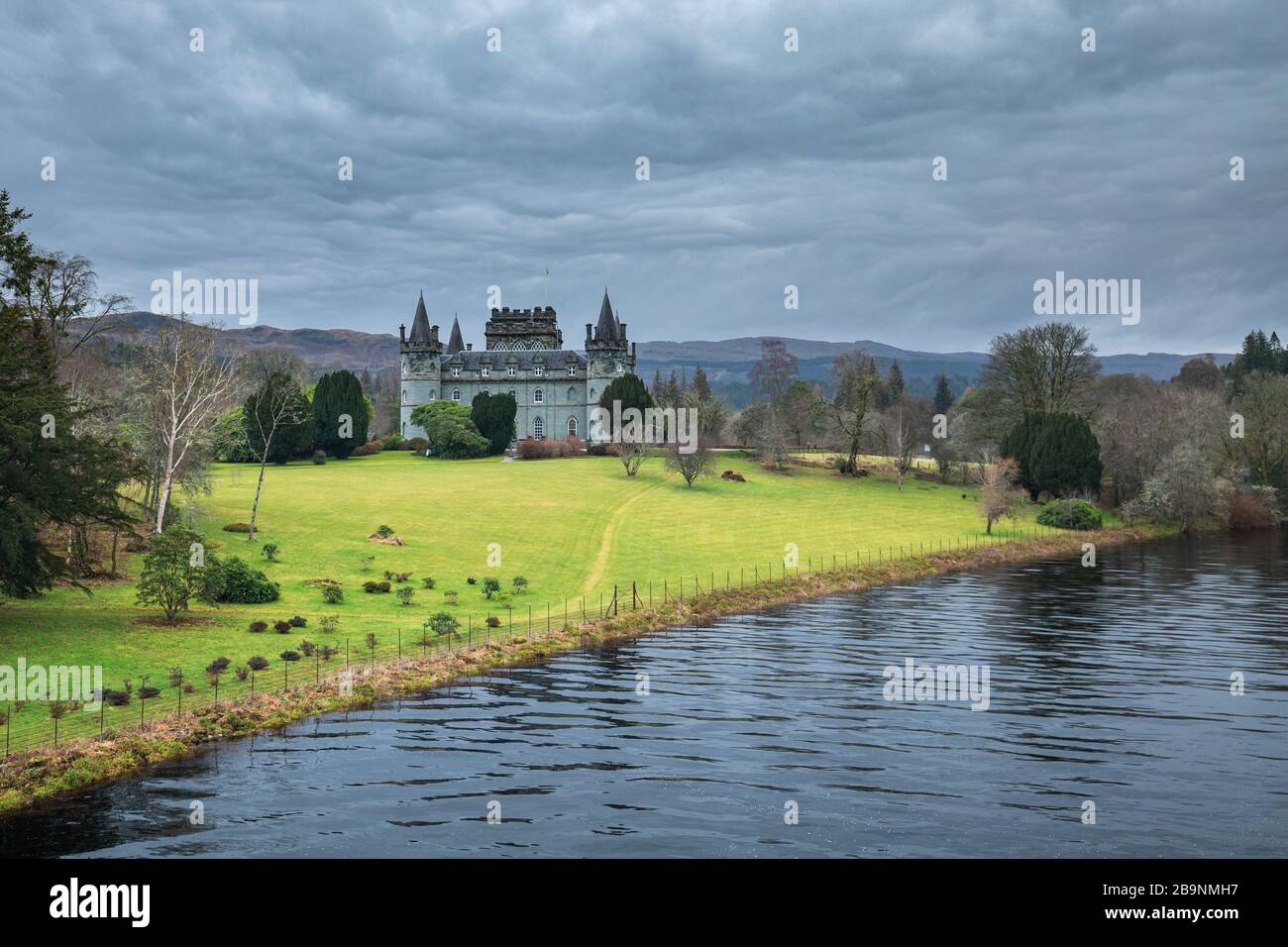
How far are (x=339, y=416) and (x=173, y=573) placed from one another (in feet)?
287

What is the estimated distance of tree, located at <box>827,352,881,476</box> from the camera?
114 meters

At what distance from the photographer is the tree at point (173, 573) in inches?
1686

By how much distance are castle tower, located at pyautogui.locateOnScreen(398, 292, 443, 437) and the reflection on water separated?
114 meters

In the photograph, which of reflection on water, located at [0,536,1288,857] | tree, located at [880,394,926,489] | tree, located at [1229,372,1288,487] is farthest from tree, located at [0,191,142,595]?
tree, located at [1229,372,1288,487]

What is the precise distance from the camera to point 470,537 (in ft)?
232

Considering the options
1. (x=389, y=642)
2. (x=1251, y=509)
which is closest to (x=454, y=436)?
(x=389, y=642)

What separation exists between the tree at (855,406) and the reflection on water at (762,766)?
67.3 metres

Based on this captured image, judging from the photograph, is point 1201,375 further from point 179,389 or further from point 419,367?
point 179,389

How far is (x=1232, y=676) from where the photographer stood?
134 ft

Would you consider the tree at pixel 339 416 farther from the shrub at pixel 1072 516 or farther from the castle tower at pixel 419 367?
the shrub at pixel 1072 516

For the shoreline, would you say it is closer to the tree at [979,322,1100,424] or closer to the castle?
the tree at [979,322,1100,424]

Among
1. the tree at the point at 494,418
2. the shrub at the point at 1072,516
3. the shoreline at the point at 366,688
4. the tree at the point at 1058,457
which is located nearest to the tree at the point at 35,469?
the shoreline at the point at 366,688

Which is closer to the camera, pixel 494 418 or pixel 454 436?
pixel 454 436
